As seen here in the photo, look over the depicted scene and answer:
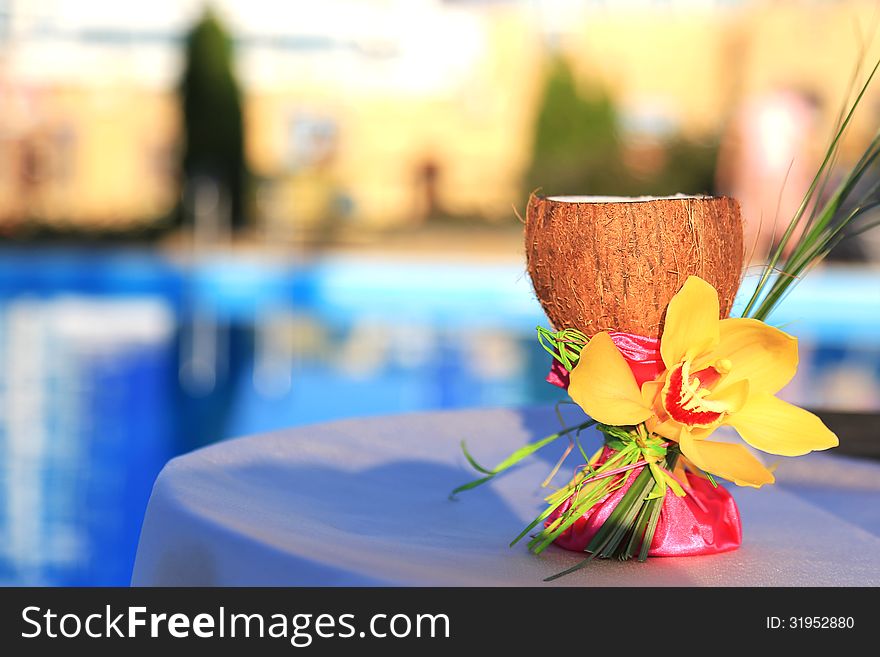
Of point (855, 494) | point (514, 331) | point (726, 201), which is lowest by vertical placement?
point (514, 331)

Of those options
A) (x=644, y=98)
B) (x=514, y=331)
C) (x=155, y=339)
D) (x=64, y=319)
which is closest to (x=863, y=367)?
(x=514, y=331)

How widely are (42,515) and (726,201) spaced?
12.6 feet

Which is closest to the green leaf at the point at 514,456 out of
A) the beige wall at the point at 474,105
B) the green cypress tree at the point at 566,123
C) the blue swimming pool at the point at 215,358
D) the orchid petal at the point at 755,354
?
the orchid petal at the point at 755,354

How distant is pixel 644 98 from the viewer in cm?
1877

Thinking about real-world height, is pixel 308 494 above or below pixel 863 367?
above

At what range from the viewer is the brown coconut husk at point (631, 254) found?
1034 millimetres

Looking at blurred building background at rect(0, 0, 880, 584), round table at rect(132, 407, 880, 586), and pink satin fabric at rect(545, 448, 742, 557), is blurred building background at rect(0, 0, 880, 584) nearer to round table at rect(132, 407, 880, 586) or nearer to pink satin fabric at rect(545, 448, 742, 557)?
round table at rect(132, 407, 880, 586)

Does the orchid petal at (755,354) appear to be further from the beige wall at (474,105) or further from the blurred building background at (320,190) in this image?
the beige wall at (474,105)

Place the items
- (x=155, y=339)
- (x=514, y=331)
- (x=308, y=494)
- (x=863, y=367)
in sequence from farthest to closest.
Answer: (x=514, y=331) → (x=155, y=339) → (x=863, y=367) → (x=308, y=494)

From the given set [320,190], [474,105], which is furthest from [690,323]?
[474,105]

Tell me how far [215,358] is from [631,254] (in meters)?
7.33

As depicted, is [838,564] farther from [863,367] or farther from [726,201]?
[863,367]

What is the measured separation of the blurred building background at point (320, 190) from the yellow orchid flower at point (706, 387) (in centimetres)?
312

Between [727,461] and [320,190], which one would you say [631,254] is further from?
[320,190]
